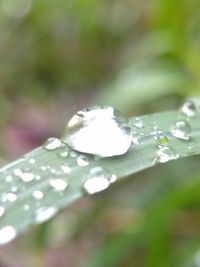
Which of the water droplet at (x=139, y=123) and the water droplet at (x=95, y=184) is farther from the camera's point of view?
the water droplet at (x=139, y=123)

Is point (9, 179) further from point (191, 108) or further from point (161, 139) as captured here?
point (191, 108)

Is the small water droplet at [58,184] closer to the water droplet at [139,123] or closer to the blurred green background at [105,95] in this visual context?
the water droplet at [139,123]

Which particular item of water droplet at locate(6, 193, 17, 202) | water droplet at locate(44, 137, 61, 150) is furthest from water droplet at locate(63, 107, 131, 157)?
water droplet at locate(6, 193, 17, 202)

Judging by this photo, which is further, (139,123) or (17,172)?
(139,123)

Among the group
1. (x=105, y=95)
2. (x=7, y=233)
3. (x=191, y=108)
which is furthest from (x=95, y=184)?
(x=105, y=95)

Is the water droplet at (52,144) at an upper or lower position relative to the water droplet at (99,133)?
upper

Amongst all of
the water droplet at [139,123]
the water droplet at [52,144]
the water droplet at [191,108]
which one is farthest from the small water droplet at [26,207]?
the water droplet at [191,108]
